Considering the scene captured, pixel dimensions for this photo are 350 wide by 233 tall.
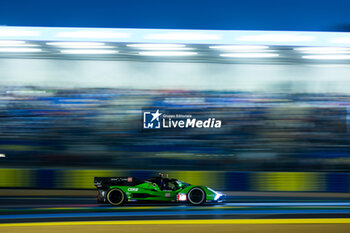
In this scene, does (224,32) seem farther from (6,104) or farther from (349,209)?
(6,104)

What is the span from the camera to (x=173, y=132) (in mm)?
12062

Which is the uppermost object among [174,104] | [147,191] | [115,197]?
[174,104]

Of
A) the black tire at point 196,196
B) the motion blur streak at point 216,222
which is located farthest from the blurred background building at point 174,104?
the motion blur streak at point 216,222

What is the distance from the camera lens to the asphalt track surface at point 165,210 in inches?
283

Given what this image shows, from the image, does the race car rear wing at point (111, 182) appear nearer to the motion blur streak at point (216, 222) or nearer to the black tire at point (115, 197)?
the black tire at point (115, 197)

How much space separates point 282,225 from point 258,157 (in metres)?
5.19

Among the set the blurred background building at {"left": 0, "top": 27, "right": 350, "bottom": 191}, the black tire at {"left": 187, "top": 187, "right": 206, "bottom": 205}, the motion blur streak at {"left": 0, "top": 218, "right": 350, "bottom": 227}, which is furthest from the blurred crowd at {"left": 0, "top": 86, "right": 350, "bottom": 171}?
the motion blur streak at {"left": 0, "top": 218, "right": 350, "bottom": 227}

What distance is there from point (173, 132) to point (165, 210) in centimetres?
427

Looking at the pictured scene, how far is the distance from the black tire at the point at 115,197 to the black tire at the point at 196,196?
121 cm

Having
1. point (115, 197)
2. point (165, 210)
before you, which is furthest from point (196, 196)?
point (115, 197)

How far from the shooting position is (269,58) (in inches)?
483

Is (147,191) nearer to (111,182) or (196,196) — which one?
(111,182)

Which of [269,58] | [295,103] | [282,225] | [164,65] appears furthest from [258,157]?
[282,225]

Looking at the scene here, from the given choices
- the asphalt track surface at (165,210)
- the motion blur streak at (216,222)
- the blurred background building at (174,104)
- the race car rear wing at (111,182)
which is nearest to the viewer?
the motion blur streak at (216,222)
